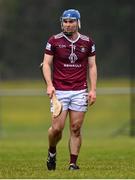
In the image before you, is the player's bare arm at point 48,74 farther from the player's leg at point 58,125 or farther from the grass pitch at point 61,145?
the grass pitch at point 61,145

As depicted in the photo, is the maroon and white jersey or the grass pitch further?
the maroon and white jersey

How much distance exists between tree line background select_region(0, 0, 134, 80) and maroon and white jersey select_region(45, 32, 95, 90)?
15.6m

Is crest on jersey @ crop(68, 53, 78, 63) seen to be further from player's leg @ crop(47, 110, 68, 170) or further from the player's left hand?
player's leg @ crop(47, 110, 68, 170)

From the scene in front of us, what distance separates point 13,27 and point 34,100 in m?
5.31

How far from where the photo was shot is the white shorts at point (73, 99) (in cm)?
1168

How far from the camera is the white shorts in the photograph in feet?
38.3

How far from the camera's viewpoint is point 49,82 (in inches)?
452

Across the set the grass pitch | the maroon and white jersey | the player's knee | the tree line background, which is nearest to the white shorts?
the maroon and white jersey

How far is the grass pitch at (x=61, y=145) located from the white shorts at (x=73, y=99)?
35.1 inches

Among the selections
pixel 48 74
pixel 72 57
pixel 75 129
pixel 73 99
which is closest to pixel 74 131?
pixel 75 129

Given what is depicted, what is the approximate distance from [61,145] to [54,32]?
999 cm

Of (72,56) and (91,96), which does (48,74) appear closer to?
(72,56)

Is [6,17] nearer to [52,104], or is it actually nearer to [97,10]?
[97,10]

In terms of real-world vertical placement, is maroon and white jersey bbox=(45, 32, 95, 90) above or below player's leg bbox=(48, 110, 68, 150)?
above
